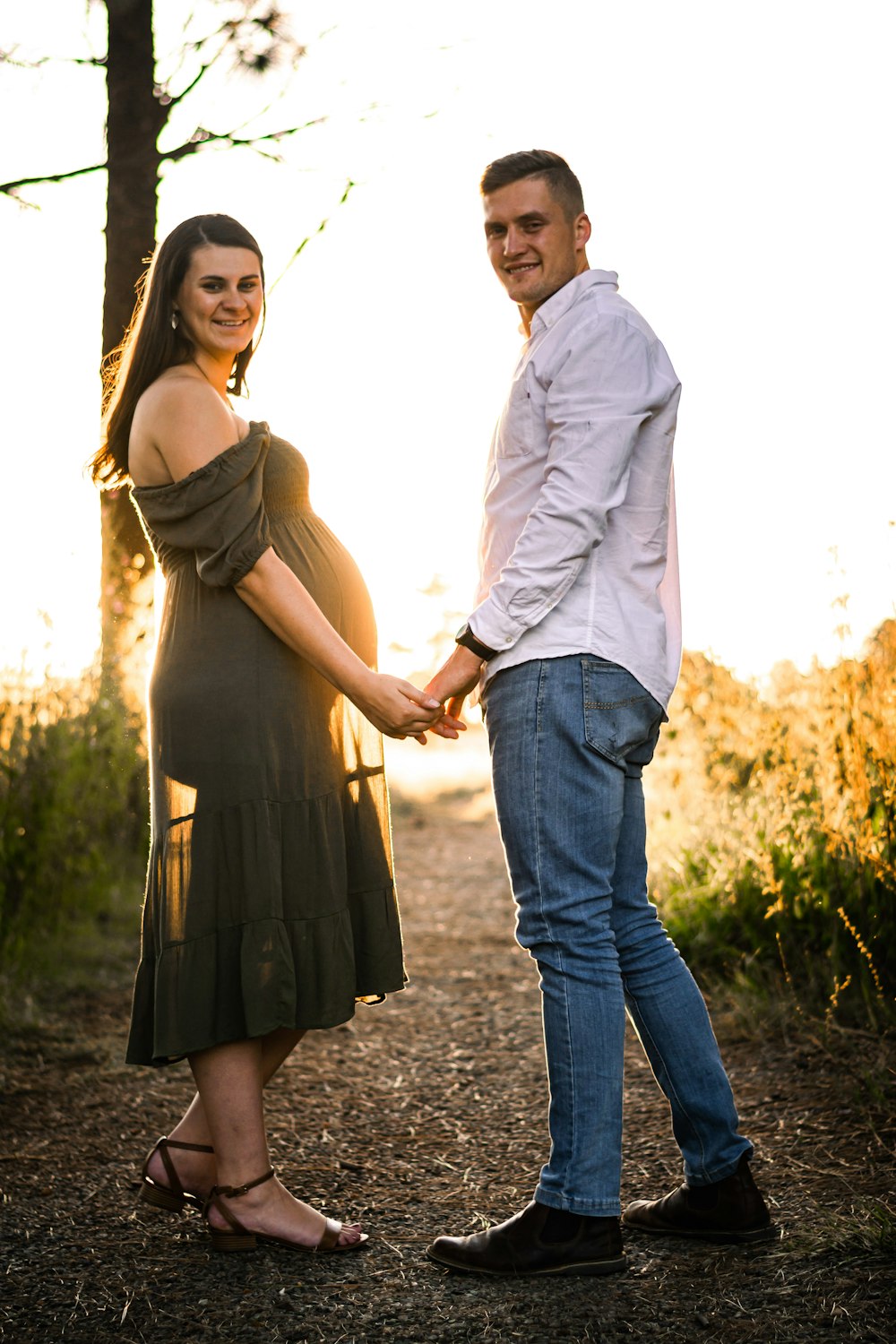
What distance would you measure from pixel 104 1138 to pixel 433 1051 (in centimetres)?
109

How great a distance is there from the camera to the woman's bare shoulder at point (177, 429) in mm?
2422

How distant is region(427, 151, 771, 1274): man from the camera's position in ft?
7.50

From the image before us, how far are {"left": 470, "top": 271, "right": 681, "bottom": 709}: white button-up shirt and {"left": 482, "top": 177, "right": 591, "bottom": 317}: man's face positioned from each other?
0.07 metres

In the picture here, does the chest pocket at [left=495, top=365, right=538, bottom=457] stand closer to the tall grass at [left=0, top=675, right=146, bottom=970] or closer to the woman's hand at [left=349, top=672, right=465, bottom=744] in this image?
the woman's hand at [left=349, top=672, right=465, bottom=744]

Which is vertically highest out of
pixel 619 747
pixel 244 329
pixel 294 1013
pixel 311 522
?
pixel 244 329

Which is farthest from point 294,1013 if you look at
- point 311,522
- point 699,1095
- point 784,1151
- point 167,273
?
point 167,273

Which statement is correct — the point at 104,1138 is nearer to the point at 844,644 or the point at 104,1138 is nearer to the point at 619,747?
the point at 619,747

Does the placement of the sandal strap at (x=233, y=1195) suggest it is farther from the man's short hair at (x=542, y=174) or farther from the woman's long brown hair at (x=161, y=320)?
the man's short hair at (x=542, y=174)

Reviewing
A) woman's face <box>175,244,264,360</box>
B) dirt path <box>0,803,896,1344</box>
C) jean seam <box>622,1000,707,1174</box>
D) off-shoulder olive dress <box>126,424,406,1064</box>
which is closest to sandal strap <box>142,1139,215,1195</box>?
dirt path <box>0,803,896,1344</box>

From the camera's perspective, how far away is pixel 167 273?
101 inches

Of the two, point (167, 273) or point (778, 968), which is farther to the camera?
point (778, 968)

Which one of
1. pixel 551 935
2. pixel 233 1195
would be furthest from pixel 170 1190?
pixel 551 935

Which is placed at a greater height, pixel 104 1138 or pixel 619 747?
pixel 619 747

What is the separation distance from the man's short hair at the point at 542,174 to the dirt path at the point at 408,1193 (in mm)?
1995
